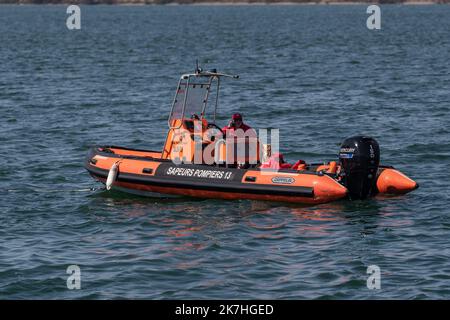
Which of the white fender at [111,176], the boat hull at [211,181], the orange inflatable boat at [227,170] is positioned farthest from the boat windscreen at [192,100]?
the white fender at [111,176]

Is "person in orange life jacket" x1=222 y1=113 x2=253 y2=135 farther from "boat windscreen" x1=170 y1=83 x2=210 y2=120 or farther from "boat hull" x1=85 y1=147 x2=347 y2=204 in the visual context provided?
"boat windscreen" x1=170 y1=83 x2=210 y2=120

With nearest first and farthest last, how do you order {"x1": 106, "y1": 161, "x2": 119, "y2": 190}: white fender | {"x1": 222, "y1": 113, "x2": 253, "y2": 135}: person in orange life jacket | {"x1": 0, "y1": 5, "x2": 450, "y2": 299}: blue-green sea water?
{"x1": 0, "y1": 5, "x2": 450, "y2": 299}: blue-green sea water → {"x1": 222, "y1": 113, "x2": 253, "y2": 135}: person in orange life jacket → {"x1": 106, "y1": 161, "x2": 119, "y2": 190}: white fender

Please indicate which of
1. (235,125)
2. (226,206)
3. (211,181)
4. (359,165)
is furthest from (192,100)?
(359,165)

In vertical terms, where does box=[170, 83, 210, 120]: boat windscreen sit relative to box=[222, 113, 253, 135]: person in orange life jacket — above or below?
above

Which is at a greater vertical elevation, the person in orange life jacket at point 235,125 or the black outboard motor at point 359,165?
the person in orange life jacket at point 235,125

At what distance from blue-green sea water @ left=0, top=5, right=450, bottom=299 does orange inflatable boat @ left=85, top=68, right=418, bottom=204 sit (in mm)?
281

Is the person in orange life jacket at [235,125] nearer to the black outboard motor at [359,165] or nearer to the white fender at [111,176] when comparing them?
the black outboard motor at [359,165]

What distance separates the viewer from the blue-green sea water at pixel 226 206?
13570 mm

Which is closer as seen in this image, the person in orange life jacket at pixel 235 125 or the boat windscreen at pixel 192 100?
the person in orange life jacket at pixel 235 125

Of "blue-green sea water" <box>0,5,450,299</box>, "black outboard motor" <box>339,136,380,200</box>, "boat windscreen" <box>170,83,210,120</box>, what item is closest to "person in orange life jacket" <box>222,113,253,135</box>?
"boat windscreen" <box>170,83,210,120</box>

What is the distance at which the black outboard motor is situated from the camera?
1711 centimetres

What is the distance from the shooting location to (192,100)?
64.0 ft

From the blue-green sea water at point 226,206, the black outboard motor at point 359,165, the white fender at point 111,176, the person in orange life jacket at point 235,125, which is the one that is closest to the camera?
the blue-green sea water at point 226,206
